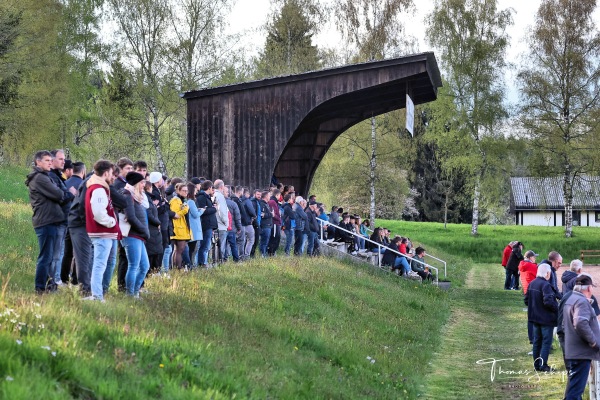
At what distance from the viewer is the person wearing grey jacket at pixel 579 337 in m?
9.59

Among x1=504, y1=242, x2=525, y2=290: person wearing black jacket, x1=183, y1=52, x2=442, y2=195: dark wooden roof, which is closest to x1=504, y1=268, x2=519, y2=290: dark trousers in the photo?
x1=504, y1=242, x2=525, y2=290: person wearing black jacket

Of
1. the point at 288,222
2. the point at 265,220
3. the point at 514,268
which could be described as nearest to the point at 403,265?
the point at 514,268

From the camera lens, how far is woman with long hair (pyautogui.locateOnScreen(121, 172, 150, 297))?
10.2 meters

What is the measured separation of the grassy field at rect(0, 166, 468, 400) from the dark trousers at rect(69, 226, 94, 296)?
0.83ft

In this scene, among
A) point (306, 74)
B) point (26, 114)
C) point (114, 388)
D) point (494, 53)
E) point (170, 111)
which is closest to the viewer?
point (114, 388)

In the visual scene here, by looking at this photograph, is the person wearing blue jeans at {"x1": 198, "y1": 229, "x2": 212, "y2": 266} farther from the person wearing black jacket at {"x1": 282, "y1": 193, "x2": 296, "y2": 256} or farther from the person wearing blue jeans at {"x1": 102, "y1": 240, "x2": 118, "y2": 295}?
the person wearing black jacket at {"x1": 282, "y1": 193, "x2": 296, "y2": 256}

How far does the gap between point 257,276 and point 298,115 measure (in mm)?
10394

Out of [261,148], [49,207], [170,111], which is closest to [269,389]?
[49,207]

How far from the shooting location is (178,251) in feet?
45.2

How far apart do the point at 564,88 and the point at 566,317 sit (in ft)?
118

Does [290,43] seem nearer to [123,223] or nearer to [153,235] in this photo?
[153,235]

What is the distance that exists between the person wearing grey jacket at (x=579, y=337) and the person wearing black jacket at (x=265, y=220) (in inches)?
377

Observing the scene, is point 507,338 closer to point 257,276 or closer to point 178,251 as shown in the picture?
point 257,276

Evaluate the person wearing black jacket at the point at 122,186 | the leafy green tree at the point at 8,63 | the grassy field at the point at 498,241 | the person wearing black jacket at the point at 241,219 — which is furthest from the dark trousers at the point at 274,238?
the grassy field at the point at 498,241
